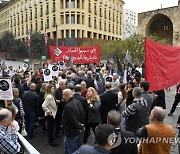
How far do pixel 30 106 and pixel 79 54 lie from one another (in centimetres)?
864

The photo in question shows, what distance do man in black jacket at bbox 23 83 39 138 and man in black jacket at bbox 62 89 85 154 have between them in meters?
2.52

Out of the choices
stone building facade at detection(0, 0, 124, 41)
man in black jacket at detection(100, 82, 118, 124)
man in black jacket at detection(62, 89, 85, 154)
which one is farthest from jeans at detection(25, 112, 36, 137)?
stone building facade at detection(0, 0, 124, 41)

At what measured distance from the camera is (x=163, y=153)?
442 cm

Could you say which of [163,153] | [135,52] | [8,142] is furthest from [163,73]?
[135,52]

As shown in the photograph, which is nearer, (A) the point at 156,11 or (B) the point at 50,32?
(A) the point at 156,11

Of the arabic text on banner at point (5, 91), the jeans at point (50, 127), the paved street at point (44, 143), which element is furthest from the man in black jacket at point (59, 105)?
the arabic text on banner at point (5, 91)

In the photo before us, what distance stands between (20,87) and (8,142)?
17.9 feet

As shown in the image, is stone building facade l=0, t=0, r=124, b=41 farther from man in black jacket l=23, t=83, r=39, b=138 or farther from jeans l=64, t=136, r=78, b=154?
jeans l=64, t=136, r=78, b=154

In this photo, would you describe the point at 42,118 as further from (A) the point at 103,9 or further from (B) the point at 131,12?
(B) the point at 131,12

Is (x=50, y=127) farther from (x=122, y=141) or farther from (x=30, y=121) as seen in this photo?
(x=122, y=141)

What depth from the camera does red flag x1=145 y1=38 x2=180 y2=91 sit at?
6.61 meters

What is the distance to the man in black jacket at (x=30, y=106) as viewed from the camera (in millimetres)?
8172

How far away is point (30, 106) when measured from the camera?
8.23 meters

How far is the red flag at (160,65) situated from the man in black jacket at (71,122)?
176cm
